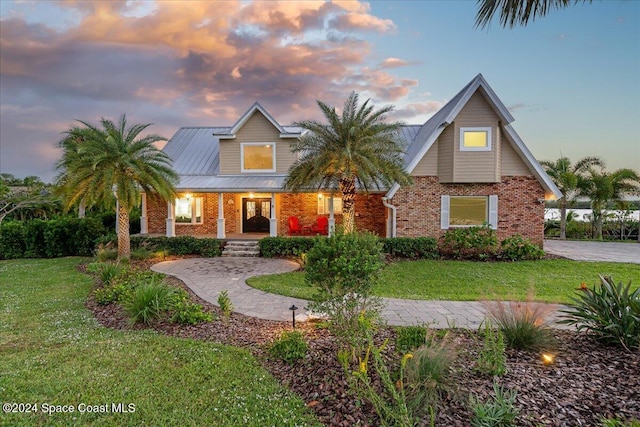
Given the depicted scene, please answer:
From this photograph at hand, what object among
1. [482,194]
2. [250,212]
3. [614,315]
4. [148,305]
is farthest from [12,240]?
[482,194]

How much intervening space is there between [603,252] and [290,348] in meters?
16.2

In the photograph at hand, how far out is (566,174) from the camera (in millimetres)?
18375

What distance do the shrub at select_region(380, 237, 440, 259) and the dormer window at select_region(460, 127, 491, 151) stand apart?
13.7 ft

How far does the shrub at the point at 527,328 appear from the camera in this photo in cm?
404

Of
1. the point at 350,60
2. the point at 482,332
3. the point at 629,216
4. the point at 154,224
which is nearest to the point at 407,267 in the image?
the point at 482,332

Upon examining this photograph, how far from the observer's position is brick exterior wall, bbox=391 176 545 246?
13234 mm

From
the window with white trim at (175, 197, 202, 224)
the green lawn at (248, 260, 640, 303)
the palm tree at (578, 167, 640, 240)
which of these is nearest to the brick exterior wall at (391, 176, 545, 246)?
the green lawn at (248, 260, 640, 303)

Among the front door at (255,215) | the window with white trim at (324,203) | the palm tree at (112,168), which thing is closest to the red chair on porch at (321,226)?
the window with white trim at (324,203)

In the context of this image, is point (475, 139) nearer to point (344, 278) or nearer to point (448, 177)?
A: point (448, 177)

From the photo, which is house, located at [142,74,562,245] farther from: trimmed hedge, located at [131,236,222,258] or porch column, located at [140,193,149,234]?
trimmed hedge, located at [131,236,222,258]

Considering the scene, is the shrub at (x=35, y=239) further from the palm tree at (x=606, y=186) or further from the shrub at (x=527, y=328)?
the palm tree at (x=606, y=186)

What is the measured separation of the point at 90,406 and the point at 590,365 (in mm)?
5566

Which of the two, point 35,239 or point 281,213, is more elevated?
point 281,213

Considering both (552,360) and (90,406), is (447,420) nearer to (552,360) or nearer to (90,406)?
(552,360)
